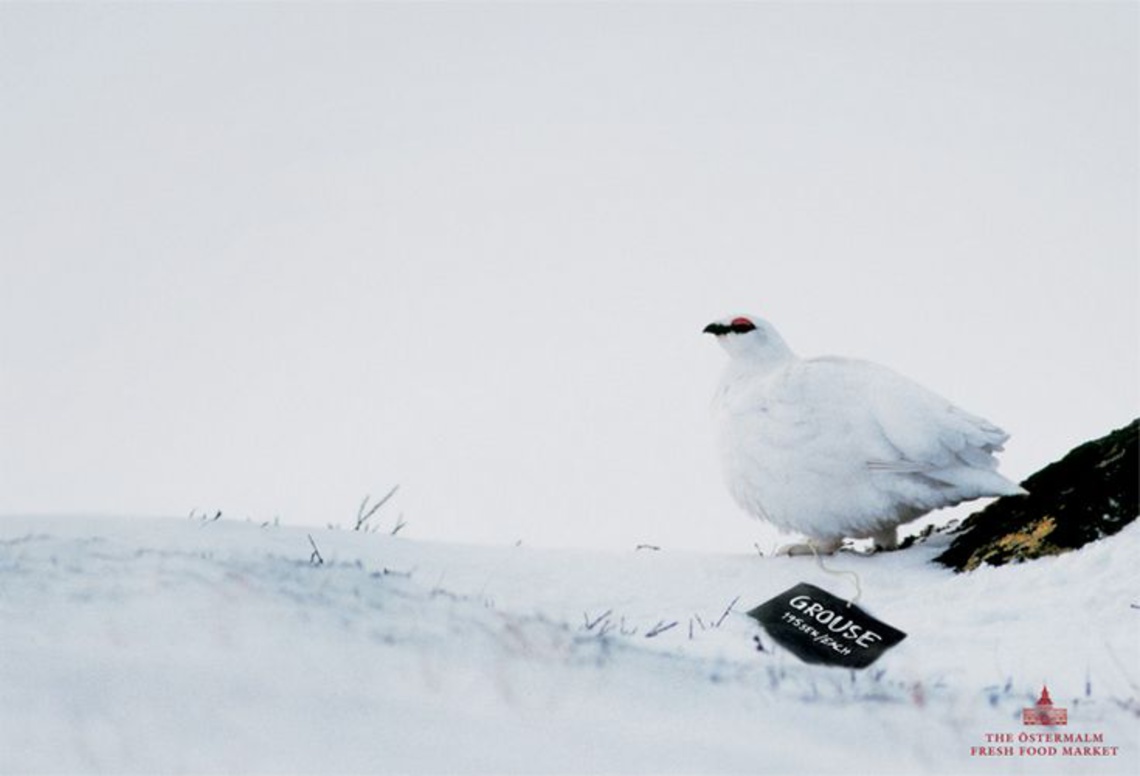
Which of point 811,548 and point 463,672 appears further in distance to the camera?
point 811,548

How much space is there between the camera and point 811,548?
11.1 ft

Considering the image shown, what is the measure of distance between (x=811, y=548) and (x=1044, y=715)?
1.11 meters

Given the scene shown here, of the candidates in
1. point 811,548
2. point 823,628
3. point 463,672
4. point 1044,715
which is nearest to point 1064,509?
point 811,548

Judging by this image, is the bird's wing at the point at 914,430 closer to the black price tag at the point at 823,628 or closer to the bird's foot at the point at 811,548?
the bird's foot at the point at 811,548

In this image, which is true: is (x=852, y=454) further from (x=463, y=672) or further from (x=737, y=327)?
(x=463, y=672)

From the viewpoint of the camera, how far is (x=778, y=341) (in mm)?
3621

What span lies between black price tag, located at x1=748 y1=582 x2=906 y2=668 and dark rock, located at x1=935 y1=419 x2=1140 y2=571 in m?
0.43

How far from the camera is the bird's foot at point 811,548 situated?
3.35 meters

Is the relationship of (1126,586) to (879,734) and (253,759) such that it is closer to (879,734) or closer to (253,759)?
(879,734)

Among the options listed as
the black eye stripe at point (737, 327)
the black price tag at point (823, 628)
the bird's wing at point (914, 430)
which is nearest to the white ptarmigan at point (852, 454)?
the bird's wing at point (914, 430)

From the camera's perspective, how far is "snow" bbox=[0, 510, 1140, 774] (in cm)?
209

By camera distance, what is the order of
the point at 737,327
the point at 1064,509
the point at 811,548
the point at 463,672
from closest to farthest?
the point at 463,672
the point at 1064,509
the point at 811,548
the point at 737,327

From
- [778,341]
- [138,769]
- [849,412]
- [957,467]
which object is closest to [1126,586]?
[957,467]

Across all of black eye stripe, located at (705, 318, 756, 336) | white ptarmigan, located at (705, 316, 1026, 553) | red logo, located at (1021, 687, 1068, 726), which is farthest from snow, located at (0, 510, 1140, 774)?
black eye stripe, located at (705, 318, 756, 336)
